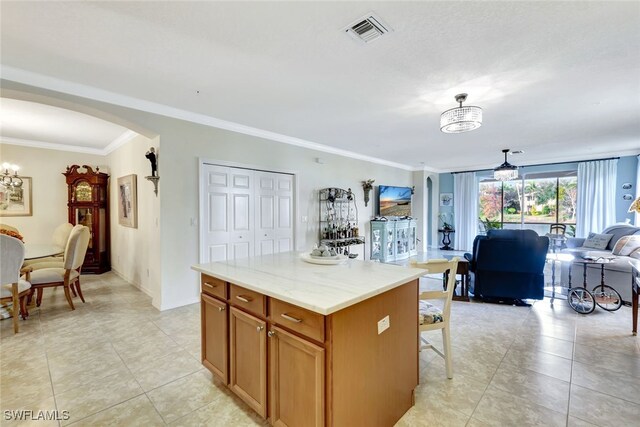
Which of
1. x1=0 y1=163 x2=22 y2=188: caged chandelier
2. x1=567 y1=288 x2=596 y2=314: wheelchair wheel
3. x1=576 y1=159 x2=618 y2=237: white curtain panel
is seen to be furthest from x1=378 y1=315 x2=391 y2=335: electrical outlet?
x1=576 y1=159 x2=618 y2=237: white curtain panel

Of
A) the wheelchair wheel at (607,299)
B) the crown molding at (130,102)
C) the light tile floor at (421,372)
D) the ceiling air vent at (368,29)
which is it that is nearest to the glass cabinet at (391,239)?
the crown molding at (130,102)

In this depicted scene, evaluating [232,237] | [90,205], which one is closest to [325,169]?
[232,237]

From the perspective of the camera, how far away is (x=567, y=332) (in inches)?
116

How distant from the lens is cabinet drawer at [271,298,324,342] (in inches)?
51.8

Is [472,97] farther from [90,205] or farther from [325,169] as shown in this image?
[90,205]

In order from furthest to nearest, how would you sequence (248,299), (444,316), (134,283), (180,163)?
(134,283) → (180,163) → (444,316) → (248,299)

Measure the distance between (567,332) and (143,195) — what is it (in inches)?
226

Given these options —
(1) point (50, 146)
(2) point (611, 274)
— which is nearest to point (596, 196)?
(2) point (611, 274)

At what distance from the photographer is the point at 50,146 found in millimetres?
5406

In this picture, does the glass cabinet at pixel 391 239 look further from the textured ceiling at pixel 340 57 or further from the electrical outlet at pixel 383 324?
the electrical outlet at pixel 383 324

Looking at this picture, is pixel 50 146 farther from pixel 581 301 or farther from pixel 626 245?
pixel 626 245

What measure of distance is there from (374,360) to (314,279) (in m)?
0.56

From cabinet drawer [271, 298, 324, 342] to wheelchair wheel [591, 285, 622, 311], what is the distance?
426 cm

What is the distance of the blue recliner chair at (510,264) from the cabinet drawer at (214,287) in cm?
335
